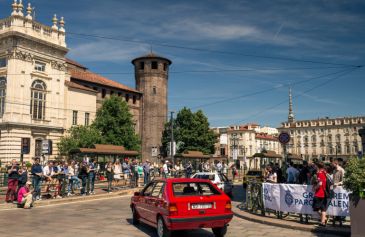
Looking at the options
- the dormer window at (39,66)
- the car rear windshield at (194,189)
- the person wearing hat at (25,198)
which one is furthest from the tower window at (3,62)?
the car rear windshield at (194,189)

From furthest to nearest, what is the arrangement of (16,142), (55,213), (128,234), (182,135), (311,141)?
(311,141) → (182,135) → (16,142) → (55,213) → (128,234)

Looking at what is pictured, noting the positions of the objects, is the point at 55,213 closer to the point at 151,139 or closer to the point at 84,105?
the point at 84,105

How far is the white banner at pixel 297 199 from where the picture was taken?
1005 centimetres

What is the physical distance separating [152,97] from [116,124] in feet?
61.8

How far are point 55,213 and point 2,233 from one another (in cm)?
396

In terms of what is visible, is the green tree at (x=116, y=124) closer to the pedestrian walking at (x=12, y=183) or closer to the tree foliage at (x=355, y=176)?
the pedestrian walking at (x=12, y=183)

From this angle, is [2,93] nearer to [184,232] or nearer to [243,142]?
[184,232]

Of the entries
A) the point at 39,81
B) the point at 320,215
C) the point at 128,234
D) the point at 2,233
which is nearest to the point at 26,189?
the point at 2,233

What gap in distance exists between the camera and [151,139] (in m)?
65.5

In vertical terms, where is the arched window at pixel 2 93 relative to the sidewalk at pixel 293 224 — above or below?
above

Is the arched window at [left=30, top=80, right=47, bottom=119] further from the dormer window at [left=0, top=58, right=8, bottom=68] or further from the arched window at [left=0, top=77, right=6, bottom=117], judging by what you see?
the dormer window at [left=0, top=58, right=8, bottom=68]

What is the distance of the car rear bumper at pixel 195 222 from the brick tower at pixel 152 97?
5691cm

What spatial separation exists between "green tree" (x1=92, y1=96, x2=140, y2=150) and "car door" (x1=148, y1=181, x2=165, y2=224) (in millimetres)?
38609

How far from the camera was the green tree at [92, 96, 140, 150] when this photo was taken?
4809 centimetres
